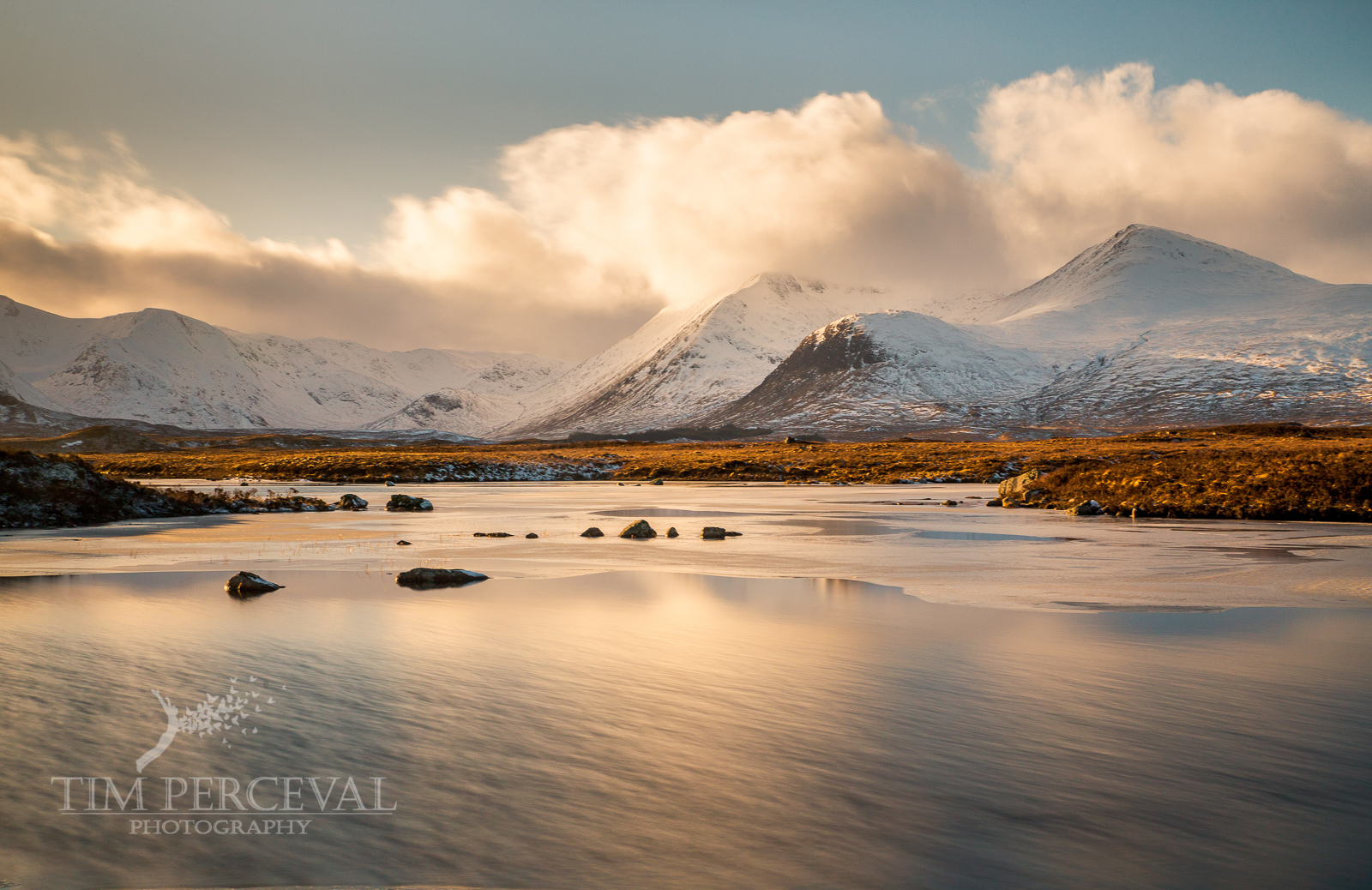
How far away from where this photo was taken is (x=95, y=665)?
1207 cm

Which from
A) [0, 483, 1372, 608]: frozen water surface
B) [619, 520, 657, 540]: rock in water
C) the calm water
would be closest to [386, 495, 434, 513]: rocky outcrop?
[0, 483, 1372, 608]: frozen water surface

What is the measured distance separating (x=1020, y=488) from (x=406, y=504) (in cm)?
3677

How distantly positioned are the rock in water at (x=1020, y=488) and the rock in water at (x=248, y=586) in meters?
43.2

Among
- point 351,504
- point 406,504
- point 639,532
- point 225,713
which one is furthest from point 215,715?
point 351,504

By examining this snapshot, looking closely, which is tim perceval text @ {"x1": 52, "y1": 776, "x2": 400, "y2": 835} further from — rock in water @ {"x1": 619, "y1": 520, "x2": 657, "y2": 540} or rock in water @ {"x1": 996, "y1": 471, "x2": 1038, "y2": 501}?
rock in water @ {"x1": 996, "y1": 471, "x2": 1038, "y2": 501}

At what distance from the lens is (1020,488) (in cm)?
5138

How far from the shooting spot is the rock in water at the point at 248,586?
60.4 feet

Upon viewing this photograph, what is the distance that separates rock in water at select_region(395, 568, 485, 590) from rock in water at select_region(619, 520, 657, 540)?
40.2ft

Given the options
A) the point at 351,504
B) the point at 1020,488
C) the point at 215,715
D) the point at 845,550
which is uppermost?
the point at 1020,488

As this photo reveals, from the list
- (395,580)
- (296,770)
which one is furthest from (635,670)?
(395,580)

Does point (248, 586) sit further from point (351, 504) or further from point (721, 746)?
point (351, 504)

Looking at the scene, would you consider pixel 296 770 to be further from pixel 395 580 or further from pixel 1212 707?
pixel 395 580

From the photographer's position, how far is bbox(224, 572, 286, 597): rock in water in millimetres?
18406

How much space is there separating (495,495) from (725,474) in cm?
3568
